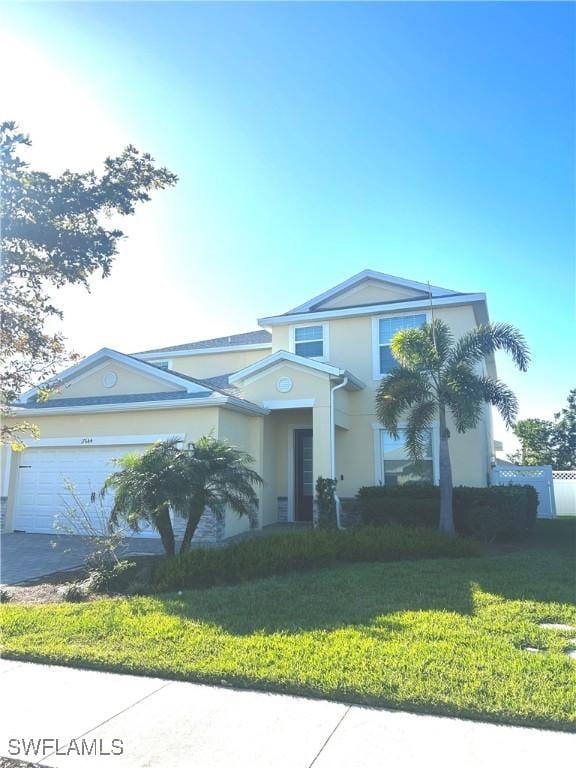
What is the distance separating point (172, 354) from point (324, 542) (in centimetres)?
1296

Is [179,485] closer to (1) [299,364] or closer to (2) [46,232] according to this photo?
(2) [46,232]

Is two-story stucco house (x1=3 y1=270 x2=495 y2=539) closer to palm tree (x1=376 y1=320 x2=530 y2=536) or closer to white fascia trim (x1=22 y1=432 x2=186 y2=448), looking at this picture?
white fascia trim (x1=22 y1=432 x2=186 y2=448)

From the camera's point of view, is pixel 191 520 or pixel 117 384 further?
pixel 117 384

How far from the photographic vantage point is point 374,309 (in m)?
15.6

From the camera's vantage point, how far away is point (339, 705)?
3914 mm

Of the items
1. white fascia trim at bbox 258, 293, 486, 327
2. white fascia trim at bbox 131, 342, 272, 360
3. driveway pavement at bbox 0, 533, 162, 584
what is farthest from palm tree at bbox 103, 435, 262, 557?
white fascia trim at bbox 131, 342, 272, 360

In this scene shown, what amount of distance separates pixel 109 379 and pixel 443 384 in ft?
31.1

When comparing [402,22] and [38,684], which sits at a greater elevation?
[402,22]

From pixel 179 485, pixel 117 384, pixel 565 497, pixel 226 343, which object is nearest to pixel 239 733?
pixel 179 485

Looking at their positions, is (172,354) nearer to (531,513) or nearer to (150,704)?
(531,513)

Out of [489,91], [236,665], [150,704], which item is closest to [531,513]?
[489,91]

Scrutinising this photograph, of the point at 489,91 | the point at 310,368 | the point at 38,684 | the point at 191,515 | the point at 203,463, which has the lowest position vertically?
the point at 38,684

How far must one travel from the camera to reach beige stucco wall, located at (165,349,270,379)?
64.1 feet

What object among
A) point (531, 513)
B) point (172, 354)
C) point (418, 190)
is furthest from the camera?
point (172, 354)
